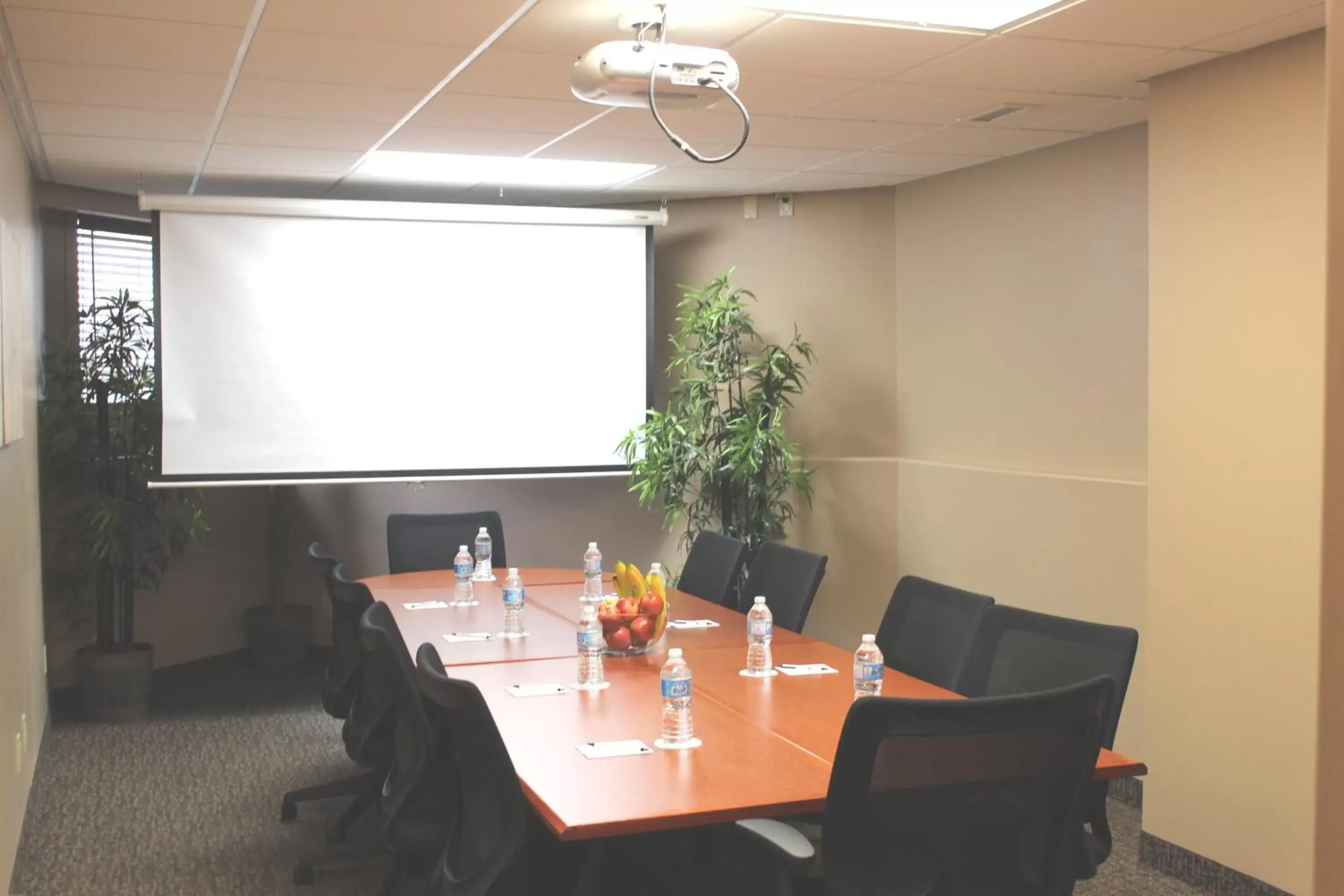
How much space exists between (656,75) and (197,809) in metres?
3.56

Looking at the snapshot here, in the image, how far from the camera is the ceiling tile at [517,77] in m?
4.07

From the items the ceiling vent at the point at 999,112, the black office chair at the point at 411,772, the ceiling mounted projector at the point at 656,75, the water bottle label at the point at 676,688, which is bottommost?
the black office chair at the point at 411,772

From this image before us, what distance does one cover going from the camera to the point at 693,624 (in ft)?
15.4

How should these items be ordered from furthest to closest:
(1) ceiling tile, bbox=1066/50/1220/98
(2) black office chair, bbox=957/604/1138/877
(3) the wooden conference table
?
(1) ceiling tile, bbox=1066/50/1220/98, (2) black office chair, bbox=957/604/1138/877, (3) the wooden conference table

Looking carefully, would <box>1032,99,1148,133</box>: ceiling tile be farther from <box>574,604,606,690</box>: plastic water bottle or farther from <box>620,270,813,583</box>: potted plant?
<box>574,604,606,690</box>: plastic water bottle

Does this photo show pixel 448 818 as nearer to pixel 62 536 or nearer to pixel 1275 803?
pixel 1275 803

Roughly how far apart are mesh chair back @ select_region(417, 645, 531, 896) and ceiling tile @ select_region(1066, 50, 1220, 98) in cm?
299

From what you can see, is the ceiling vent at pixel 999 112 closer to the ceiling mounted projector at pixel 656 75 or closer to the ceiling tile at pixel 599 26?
the ceiling tile at pixel 599 26

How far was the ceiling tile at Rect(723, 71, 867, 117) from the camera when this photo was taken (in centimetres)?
434

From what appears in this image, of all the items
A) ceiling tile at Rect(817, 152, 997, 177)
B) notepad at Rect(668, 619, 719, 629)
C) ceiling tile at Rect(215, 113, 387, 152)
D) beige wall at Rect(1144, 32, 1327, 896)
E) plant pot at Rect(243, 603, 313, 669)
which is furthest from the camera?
plant pot at Rect(243, 603, 313, 669)

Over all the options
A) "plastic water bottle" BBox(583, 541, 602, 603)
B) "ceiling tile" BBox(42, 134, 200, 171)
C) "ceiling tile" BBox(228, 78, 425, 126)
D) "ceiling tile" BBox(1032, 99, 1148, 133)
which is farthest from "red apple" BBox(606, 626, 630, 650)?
"ceiling tile" BBox(42, 134, 200, 171)

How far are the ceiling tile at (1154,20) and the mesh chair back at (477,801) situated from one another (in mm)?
2506

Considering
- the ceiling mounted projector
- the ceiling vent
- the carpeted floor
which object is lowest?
the carpeted floor

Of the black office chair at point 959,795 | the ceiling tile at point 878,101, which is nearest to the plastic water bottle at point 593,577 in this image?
the ceiling tile at point 878,101
